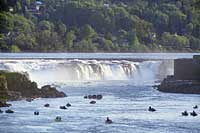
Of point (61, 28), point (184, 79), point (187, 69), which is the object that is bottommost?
point (61, 28)

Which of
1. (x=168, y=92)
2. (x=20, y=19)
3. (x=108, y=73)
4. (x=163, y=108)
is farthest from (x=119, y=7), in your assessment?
(x=163, y=108)

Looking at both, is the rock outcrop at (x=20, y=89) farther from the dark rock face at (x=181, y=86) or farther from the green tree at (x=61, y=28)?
the green tree at (x=61, y=28)

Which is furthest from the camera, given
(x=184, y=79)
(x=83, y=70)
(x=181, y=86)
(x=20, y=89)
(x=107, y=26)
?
(x=107, y=26)

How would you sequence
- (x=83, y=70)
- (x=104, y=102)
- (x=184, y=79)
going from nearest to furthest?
1. (x=104, y=102)
2. (x=184, y=79)
3. (x=83, y=70)

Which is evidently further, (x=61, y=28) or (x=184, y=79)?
(x=61, y=28)

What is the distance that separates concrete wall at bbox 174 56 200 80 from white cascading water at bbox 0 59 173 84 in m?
10.00

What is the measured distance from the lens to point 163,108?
58.2 m

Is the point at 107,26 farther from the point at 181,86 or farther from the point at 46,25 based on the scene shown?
the point at 181,86

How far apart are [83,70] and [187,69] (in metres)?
13.7

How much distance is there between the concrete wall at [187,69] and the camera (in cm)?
7594

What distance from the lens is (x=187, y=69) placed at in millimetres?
77125

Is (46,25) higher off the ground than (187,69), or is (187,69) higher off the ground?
Result: (187,69)

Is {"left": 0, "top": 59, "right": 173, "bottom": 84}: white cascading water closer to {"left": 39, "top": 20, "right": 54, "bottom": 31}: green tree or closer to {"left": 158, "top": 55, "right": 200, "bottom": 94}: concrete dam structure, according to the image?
{"left": 158, "top": 55, "right": 200, "bottom": 94}: concrete dam structure

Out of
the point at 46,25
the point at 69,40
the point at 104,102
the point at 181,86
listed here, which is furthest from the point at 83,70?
the point at 46,25
